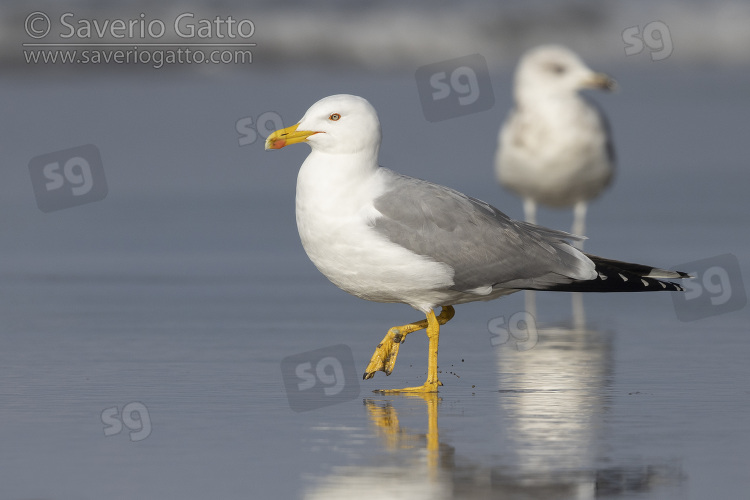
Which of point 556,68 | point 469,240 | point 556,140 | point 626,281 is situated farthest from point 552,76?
point 469,240

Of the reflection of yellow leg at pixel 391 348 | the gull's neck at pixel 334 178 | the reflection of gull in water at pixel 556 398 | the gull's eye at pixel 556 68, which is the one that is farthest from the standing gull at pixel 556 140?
the gull's neck at pixel 334 178

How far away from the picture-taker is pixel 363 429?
5.82m

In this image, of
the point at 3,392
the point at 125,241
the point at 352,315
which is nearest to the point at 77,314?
the point at 352,315

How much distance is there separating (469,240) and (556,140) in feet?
21.5

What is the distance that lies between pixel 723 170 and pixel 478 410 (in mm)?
12623

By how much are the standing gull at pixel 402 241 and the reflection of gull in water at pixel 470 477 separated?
5.01ft

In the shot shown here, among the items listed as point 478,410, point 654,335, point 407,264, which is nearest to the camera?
point 478,410

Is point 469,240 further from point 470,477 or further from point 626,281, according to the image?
point 470,477

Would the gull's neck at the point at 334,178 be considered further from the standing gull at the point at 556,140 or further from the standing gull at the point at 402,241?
the standing gull at the point at 556,140

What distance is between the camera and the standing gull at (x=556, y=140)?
13344 millimetres

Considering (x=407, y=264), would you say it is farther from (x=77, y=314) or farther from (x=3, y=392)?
(x=77, y=314)

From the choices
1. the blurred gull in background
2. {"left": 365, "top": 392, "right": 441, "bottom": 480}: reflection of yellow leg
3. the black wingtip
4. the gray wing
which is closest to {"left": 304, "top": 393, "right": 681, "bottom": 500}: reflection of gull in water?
{"left": 365, "top": 392, "right": 441, "bottom": 480}: reflection of yellow leg

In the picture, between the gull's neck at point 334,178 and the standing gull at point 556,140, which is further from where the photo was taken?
the standing gull at point 556,140

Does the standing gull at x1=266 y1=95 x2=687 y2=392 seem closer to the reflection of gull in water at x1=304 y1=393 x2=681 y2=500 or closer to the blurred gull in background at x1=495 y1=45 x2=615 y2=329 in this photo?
the reflection of gull in water at x1=304 y1=393 x2=681 y2=500
